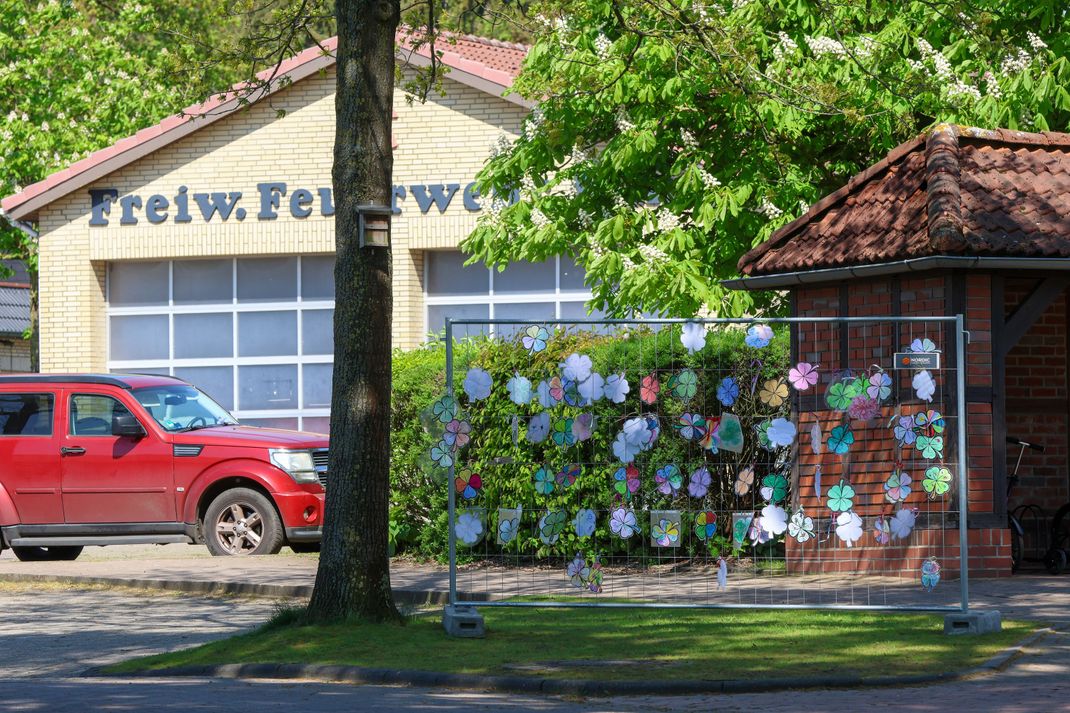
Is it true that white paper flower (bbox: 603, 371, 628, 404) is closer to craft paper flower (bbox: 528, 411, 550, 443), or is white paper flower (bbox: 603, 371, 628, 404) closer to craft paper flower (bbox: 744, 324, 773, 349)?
craft paper flower (bbox: 528, 411, 550, 443)

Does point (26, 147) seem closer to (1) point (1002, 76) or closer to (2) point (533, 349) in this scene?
(1) point (1002, 76)

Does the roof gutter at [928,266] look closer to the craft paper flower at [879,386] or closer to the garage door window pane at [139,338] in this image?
the craft paper flower at [879,386]

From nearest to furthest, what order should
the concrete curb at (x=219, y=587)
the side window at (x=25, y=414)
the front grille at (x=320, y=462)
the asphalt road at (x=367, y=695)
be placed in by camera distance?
the asphalt road at (x=367, y=695), the concrete curb at (x=219, y=587), the front grille at (x=320, y=462), the side window at (x=25, y=414)

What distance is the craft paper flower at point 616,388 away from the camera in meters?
11.5

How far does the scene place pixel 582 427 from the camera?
1147 centimetres

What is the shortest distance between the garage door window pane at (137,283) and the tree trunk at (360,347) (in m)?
18.1

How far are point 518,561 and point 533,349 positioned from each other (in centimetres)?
221

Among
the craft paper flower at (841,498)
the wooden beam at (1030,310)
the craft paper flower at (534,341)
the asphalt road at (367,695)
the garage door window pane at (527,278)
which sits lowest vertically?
the asphalt road at (367,695)

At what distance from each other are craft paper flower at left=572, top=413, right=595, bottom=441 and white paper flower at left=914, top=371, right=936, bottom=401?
2155mm

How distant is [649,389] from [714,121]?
7.95 meters

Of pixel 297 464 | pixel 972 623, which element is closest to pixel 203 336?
pixel 297 464

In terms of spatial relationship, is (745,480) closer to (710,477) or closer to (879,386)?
(710,477)

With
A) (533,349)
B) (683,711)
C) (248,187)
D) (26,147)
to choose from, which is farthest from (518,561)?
(26,147)

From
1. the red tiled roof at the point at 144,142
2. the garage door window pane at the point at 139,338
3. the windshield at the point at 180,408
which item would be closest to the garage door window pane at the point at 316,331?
the garage door window pane at the point at 139,338
